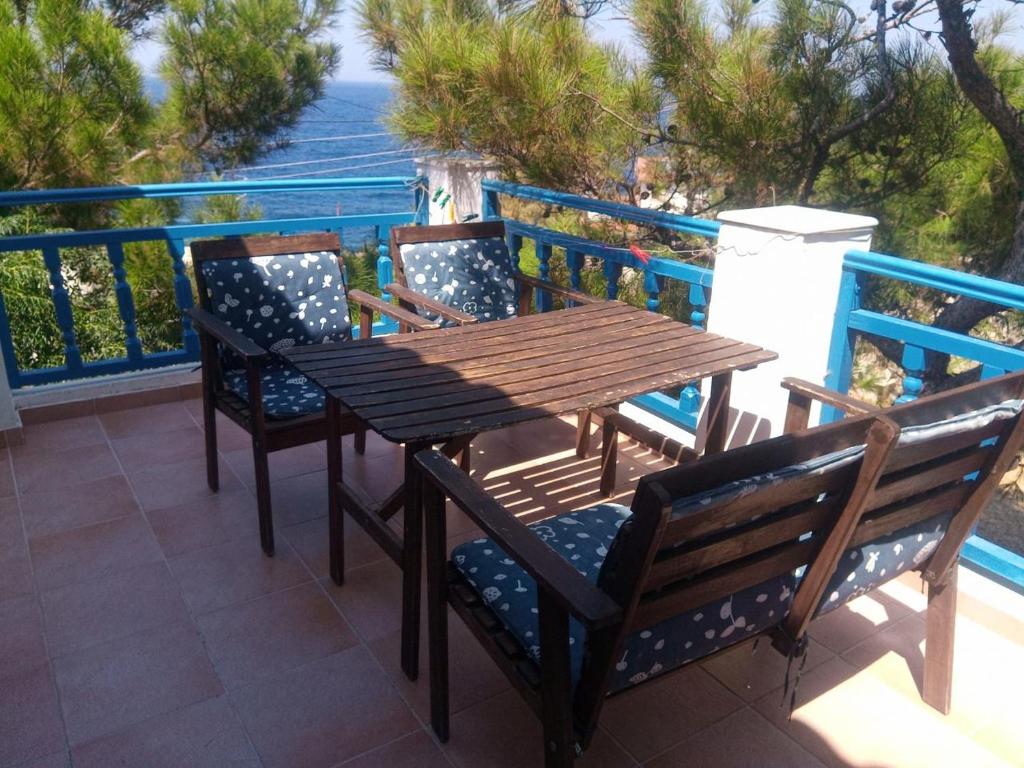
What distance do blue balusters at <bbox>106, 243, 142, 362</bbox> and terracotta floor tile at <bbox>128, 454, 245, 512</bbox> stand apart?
2.55 feet

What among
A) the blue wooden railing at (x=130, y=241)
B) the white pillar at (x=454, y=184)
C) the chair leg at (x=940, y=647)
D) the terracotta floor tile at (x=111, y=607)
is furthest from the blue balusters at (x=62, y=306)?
the chair leg at (x=940, y=647)

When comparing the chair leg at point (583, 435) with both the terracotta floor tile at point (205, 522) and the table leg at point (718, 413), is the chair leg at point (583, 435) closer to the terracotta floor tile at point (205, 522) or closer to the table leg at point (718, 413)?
the table leg at point (718, 413)

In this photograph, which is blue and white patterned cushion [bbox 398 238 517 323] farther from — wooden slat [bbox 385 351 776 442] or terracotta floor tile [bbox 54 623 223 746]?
terracotta floor tile [bbox 54 623 223 746]

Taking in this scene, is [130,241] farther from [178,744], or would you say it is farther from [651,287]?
[178,744]

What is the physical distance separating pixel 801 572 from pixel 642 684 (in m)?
0.44

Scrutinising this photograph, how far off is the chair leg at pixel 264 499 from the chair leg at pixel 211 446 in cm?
41

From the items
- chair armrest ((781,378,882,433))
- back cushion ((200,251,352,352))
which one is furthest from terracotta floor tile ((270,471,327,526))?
chair armrest ((781,378,882,433))

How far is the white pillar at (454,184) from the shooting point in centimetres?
421

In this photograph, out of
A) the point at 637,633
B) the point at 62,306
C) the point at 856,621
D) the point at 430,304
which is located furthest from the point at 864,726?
the point at 62,306

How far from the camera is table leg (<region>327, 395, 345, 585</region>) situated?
7.43 ft

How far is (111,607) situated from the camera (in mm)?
2250

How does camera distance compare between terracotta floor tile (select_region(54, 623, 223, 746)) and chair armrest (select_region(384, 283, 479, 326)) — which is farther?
chair armrest (select_region(384, 283, 479, 326))

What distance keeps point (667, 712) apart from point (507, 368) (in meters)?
0.92

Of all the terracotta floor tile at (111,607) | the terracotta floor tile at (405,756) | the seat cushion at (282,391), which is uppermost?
the seat cushion at (282,391)
